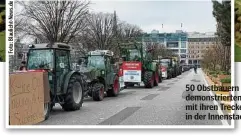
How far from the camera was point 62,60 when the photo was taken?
1278 centimetres

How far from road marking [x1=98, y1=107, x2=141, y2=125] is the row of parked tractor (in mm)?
1552

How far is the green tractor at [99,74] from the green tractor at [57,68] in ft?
9.87

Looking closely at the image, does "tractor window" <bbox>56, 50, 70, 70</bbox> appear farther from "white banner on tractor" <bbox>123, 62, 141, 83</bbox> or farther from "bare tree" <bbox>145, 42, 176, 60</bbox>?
"bare tree" <bbox>145, 42, 176, 60</bbox>

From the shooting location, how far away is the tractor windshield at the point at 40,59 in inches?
483

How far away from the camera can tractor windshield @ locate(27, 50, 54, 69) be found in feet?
40.2

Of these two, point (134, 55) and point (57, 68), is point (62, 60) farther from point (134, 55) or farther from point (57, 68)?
point (134, 55)

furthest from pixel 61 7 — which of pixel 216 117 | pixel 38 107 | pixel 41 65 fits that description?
pixel 216 117

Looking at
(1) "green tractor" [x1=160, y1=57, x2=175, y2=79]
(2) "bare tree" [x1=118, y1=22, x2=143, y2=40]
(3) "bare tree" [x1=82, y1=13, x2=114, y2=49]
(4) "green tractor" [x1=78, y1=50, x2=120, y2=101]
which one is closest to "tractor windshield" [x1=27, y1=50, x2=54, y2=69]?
(4) "green tractor" [x1=78, y1=50, x2=120, y2=101]

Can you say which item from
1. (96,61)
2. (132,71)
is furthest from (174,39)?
(96,61)

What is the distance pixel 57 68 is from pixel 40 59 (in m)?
0.55

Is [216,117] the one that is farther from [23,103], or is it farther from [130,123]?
[23,103]

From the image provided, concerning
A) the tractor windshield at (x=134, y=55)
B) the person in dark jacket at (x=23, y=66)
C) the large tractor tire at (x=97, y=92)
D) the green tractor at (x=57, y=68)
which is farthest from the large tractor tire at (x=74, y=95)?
the tractor windshield at (x=134, y=55)

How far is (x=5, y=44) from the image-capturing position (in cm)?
998

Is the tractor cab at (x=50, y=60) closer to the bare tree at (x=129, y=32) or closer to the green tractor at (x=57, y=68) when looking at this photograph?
the green tractor at (x=57, y=68)
